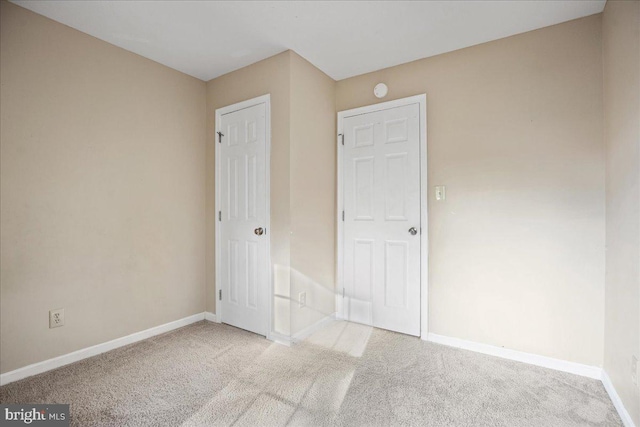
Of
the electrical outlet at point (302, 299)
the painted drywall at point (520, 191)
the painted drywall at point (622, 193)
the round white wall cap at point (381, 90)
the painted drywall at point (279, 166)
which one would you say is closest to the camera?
the painted drywall at point (622, 193)

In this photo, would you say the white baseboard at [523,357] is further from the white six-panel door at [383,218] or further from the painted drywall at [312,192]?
the painted drywall at [312,192]

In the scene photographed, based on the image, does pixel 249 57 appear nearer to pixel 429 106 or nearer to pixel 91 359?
pixel 429 106

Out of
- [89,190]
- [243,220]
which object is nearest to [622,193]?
[243,220]

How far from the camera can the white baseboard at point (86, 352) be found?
1998 mm

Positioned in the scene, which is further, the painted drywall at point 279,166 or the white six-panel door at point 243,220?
the white six-panel door at point 243,220

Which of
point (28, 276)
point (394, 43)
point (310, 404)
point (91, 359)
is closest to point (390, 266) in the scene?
point (310, 404)

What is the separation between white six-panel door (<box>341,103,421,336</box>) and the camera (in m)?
2.77

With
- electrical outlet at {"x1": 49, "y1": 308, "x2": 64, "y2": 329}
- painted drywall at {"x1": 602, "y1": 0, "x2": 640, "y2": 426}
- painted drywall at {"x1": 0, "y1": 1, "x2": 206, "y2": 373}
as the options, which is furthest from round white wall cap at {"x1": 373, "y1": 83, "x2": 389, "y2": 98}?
electrical outlet at {"x1": 49, "y1": 308, "x2": 64, "y2": 329}

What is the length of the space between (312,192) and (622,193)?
2.10 metres

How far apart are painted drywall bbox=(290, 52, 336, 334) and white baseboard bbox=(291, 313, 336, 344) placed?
0.03m

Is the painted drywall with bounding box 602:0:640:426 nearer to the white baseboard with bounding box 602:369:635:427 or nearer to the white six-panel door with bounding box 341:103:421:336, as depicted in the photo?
the white baseboard with bounding box 602:369:635:427

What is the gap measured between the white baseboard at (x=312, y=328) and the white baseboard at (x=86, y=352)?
1141mm

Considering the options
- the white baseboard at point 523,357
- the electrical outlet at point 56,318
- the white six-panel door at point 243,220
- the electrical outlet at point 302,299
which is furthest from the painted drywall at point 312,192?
the electrical outlet at point 56,318

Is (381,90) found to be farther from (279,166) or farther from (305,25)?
(279,166)
